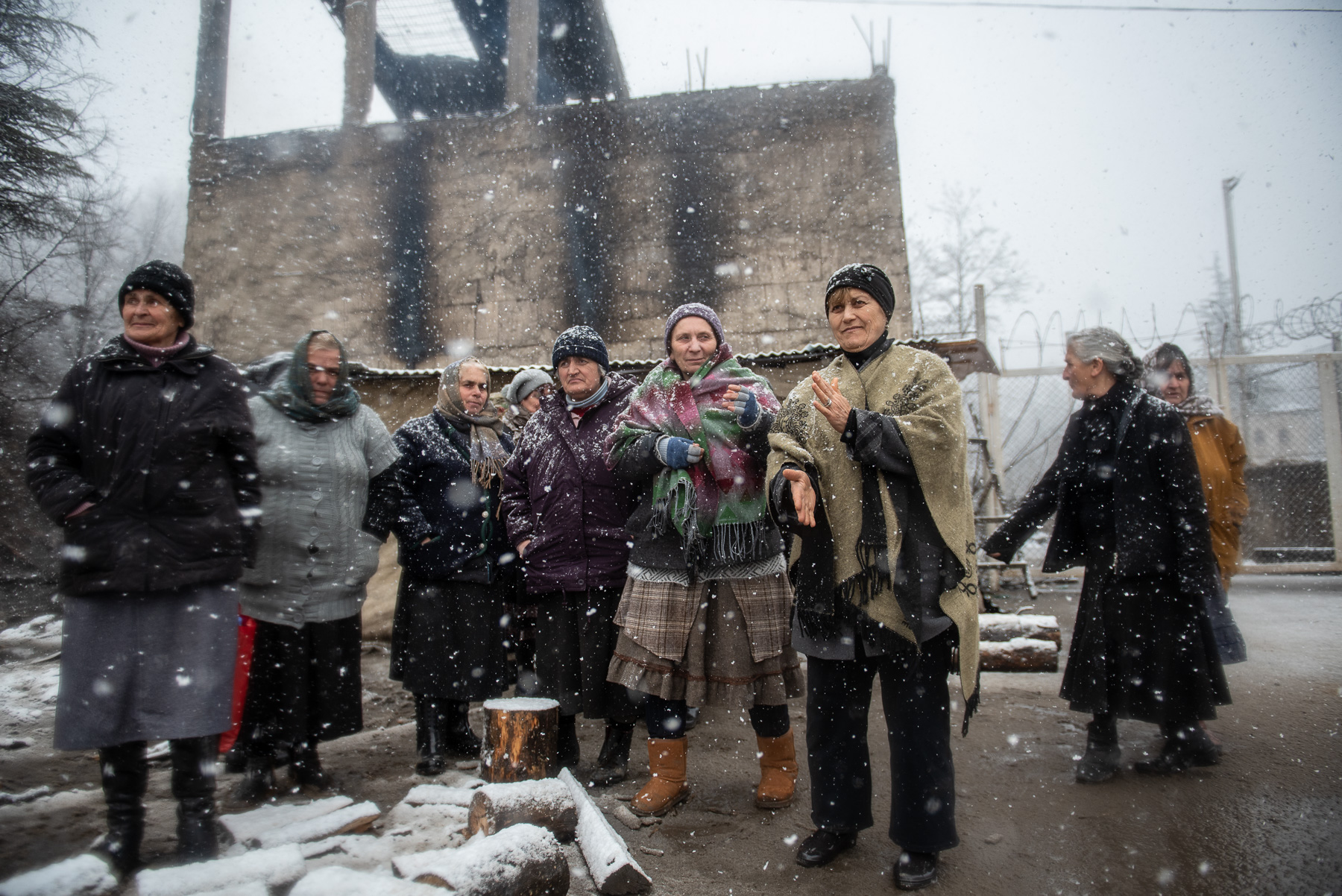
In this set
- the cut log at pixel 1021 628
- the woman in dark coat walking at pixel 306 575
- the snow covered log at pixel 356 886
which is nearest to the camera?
the snow covered log at pixel 356 886

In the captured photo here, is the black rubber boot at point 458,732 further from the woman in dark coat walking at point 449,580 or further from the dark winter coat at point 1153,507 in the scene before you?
the dark winter coat at point 1153,507

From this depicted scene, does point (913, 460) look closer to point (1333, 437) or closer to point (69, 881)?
point (69, 881)

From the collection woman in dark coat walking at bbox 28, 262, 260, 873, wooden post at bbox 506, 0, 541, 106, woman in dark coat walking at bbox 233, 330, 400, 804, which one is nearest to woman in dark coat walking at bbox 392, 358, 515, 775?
woman in dark coat walking at bbox 233, 330, 400, 804

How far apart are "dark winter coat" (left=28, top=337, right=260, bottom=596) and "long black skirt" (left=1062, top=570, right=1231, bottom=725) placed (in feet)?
11.4

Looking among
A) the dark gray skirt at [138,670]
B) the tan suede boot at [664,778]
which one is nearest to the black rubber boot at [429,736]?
the tan suede boot at [664,778]

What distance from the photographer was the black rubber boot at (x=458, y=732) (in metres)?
3.65

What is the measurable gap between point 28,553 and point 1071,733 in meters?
10.7

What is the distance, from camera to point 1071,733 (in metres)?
3.75

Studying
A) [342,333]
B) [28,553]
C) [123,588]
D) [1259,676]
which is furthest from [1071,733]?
[28,553]

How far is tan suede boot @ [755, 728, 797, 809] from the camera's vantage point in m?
2.89

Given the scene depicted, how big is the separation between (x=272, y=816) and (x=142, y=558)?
113 cm

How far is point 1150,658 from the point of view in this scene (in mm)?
3111

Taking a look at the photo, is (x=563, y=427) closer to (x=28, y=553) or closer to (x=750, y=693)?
(x=750, y=693)

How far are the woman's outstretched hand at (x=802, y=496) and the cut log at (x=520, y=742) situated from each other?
4.81ft
